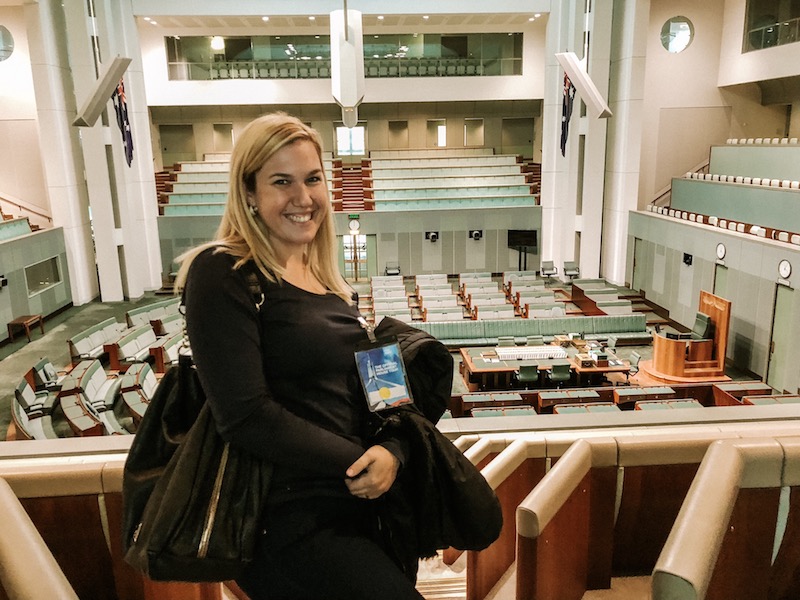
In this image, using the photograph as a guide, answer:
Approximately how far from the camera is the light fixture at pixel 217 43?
21.5 m

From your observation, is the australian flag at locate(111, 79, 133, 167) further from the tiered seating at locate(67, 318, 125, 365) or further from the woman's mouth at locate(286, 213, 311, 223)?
the woman's mouth at locate(286, 213, 311, 223)

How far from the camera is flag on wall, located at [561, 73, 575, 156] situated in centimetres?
1634

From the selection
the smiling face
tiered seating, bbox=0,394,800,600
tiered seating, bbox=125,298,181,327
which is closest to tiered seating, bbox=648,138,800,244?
tiered seating, bbox=0,394,800,600

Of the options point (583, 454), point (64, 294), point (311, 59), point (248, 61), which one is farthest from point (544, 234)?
point (583, 454)

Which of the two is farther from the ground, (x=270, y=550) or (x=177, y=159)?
(x=177, y=159)

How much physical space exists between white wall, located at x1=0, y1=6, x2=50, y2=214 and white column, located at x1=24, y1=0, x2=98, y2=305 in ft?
8.37

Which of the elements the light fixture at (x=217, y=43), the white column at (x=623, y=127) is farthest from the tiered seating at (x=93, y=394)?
the light fixture at (x=217, y=43)

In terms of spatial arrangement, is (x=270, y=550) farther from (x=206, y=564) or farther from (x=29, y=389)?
(x=29, y=389)

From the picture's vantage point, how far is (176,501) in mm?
1270

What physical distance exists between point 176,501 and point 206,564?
0.15 metres

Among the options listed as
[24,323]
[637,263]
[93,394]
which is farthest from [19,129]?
[637,263]

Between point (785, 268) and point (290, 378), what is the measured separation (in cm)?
1090

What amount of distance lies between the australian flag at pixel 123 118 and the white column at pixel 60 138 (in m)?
1.27

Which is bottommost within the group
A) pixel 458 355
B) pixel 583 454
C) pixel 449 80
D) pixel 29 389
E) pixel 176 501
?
pixel 458 355
